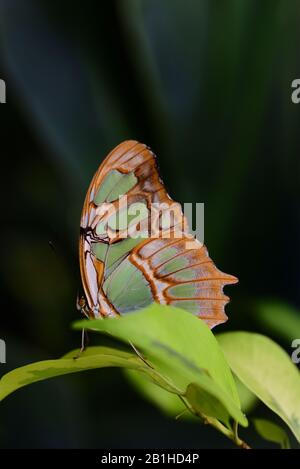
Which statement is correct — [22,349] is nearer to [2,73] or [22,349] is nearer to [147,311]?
[2,73]

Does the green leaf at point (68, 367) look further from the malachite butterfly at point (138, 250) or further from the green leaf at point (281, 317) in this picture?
the green leaf at point (281, 317)

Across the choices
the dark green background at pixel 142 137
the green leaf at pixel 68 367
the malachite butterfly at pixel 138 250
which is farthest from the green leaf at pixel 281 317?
the green leaf at pixel 68 367

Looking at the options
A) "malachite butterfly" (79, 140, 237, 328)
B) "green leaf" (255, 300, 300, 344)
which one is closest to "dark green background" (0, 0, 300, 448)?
"green leaf" (255, 300, 300, 344)

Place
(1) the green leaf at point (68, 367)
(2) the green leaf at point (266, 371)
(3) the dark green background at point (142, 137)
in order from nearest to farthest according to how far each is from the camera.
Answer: (1) the green leaf at point (68, 367) → (2) the green leaf at point (266, 371) → (3) the dark green background at point (142, 137)

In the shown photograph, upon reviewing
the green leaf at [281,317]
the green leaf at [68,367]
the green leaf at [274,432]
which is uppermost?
the green leaf at [68,367]

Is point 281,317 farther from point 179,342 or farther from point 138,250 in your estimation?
point 179,342

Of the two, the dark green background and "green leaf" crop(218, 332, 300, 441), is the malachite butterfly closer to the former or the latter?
"green leaf" crop(218, 332, 300, 441)
